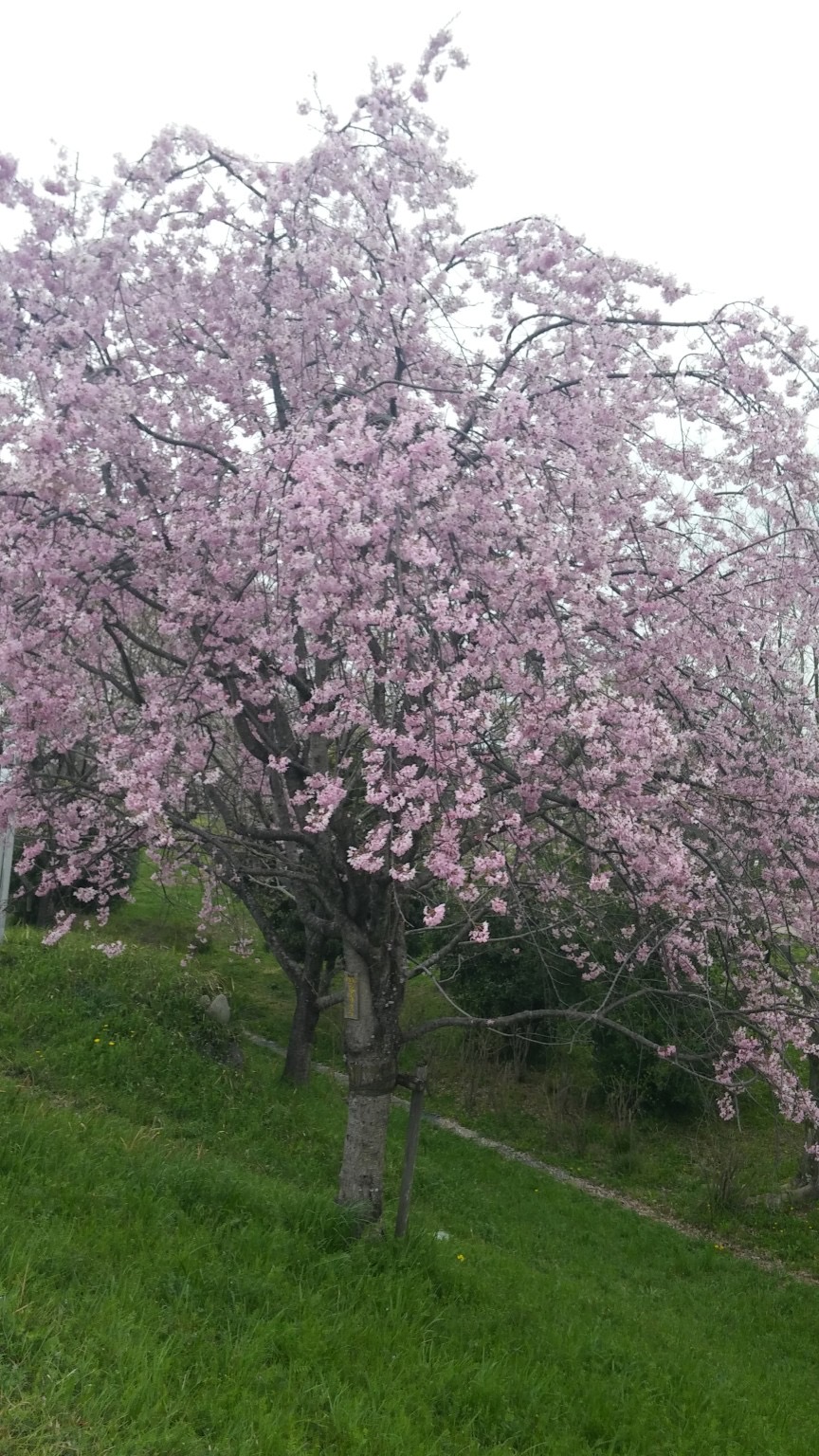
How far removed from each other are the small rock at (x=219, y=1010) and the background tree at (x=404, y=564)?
16.3 feet

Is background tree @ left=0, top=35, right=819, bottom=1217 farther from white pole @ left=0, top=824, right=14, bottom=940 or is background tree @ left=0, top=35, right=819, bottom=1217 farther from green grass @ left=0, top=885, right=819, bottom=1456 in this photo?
white pole @ left=0, top=824, right=14, bottom=940

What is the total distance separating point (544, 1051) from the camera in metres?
15.2

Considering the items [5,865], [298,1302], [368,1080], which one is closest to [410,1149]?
[368,1080]

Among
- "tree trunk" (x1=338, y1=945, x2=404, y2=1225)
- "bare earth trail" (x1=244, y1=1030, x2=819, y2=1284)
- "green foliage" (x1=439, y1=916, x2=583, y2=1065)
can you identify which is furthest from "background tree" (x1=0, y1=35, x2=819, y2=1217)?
"green foliage" (x1=439, y1=916, x2=583, y2=1065)

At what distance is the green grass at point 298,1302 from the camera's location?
3652 mm

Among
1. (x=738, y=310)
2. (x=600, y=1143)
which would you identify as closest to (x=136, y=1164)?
(x=738, y=310)

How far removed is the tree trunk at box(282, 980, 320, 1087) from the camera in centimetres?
1126

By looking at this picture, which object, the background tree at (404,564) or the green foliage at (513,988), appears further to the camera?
the green foliage at (513,988)

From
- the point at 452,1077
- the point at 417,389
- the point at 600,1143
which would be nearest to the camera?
the point at 417,389

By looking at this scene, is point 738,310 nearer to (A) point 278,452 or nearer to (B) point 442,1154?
(A) point 278,452

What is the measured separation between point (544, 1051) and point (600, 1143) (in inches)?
105

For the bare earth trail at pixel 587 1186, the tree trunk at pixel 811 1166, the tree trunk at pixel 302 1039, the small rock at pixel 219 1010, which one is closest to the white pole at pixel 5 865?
the small rock at pixel 219 1010

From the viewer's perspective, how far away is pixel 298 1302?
184 inches

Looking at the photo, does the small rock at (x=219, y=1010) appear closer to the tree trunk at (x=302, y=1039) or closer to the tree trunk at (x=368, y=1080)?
the tree trunk at (x=302, y=1039)
